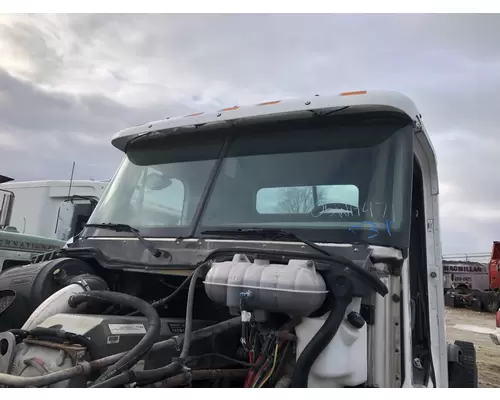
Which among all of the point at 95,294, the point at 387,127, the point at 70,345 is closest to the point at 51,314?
the point at 95,294

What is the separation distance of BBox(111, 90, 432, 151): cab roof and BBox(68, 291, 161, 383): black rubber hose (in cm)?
134

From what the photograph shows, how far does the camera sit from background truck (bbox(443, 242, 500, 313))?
17984 mm

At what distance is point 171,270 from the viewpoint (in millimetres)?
2699

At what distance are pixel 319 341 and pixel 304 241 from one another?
0.55 meters

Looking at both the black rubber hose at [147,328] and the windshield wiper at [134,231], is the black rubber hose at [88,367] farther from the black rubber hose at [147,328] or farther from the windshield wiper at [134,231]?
the windshield wiper at [134,231]

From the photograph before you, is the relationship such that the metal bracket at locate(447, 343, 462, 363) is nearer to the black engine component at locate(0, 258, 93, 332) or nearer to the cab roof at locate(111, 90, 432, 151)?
the cab roof at locate(111, 90, 432, 151)

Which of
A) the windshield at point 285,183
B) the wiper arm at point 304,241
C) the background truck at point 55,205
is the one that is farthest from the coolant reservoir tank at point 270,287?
the background truck at point 55,205

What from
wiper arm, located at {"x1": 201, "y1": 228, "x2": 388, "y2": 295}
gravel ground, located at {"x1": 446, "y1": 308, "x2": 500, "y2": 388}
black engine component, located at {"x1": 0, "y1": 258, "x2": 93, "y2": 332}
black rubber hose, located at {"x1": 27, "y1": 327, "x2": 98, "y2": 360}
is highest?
wiper arm, located at {"x1": 201, "y1": 228, "x2": 388, "y2": 295}

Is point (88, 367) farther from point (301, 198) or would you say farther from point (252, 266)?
point (301, 198)

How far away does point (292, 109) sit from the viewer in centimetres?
296

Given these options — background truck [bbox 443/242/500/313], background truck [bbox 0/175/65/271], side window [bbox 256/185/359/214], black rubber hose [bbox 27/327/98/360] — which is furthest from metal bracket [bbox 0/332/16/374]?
background truck [bbox 443/242/500/313]

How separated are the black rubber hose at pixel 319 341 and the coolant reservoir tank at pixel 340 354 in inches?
1.8

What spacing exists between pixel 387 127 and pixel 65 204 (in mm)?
6339

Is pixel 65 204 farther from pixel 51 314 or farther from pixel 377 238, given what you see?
pixel 377 238
